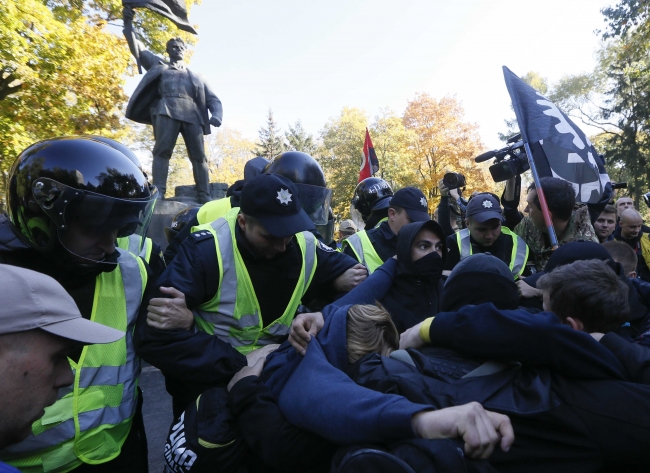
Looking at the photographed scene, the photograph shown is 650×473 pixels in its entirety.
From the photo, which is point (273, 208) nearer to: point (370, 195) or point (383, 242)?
point (383, 242)

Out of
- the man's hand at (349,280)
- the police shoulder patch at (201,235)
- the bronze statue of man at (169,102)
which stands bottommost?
the man's hand at (349,280)

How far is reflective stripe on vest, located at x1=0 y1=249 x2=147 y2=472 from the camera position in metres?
1.60

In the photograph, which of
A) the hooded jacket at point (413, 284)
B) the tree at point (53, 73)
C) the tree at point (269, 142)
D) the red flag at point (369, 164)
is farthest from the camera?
the tree at point (269, 142)

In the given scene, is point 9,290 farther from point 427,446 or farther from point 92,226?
point 427,446

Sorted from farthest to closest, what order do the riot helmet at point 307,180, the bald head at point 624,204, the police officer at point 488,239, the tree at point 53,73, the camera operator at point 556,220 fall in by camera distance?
1. the tree at point 53,73
2. the bald head at point 624,204
3. the riot helmet at point 307,180
4. the police officer at point 488,239
5. the camera operator at point 556,220

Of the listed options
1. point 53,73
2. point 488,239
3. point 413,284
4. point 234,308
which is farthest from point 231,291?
point 53,73

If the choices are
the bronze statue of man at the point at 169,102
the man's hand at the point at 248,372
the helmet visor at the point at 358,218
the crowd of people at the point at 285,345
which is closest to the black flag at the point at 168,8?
the bronze statue of man at the point at 169,102

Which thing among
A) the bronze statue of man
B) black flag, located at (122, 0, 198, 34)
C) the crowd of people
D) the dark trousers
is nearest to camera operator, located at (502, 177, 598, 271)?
the crowd of people

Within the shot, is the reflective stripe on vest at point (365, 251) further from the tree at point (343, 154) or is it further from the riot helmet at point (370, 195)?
the tree at point (343, 154)

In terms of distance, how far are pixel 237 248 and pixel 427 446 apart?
1349 millimetres

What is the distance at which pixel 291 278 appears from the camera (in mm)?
2252

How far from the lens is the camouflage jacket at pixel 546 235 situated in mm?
3201

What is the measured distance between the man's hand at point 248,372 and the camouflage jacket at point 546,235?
231cm

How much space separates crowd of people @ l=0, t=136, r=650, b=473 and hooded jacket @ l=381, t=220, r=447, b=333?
1 cm
